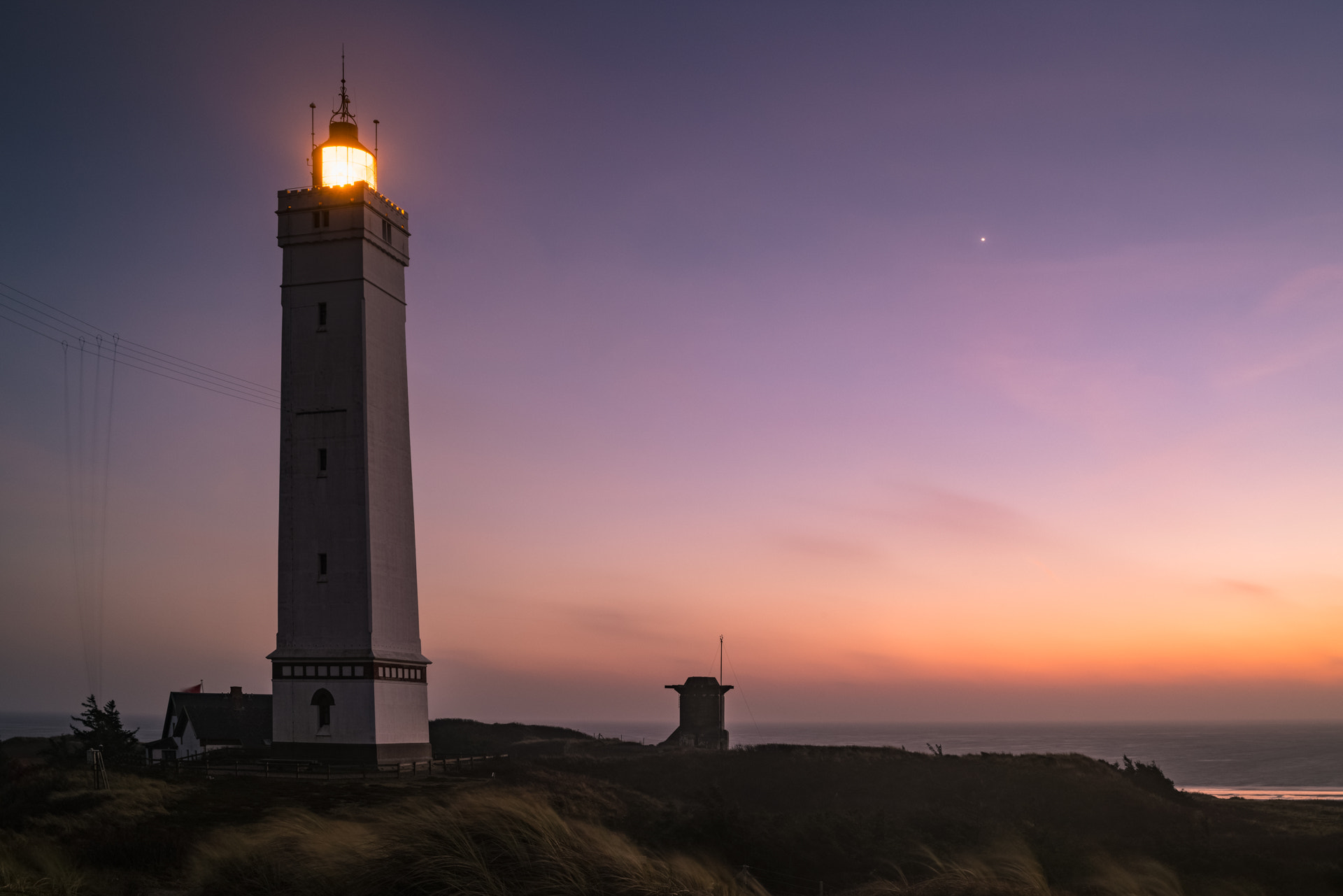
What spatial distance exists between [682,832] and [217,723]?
104 feet

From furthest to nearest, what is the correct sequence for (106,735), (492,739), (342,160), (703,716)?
(492,739) → (703,716) → (106,735) → (342,160)

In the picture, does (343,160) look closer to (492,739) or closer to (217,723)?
(217,723)

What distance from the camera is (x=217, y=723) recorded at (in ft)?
148

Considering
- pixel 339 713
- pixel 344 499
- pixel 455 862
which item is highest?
pixel 344 499

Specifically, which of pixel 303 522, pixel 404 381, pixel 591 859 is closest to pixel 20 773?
pixel 303 522

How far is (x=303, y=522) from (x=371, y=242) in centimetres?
986

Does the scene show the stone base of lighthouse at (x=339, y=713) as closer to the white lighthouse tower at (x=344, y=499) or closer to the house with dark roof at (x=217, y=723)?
the white lighthouse tower at (x=344, y=499)

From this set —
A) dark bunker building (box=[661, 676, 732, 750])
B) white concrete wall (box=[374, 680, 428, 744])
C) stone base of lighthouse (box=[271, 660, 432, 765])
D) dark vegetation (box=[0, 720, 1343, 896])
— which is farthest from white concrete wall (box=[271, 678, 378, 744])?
dark bunker building (box=[661, 676, 732, 750])

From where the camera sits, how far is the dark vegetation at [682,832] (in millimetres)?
11539

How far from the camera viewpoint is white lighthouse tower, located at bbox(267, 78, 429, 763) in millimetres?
31781

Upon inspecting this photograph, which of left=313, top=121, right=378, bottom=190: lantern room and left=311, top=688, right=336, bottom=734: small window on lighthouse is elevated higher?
left=313, top=121, right=378, bottom=190: lantern room

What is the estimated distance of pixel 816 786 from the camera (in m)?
39.6

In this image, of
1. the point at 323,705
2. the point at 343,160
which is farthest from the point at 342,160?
the point at 323,705

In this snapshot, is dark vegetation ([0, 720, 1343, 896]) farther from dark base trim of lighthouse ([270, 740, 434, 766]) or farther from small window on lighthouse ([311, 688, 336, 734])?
small window on lighthouse ([311, 688, 336, 734])
